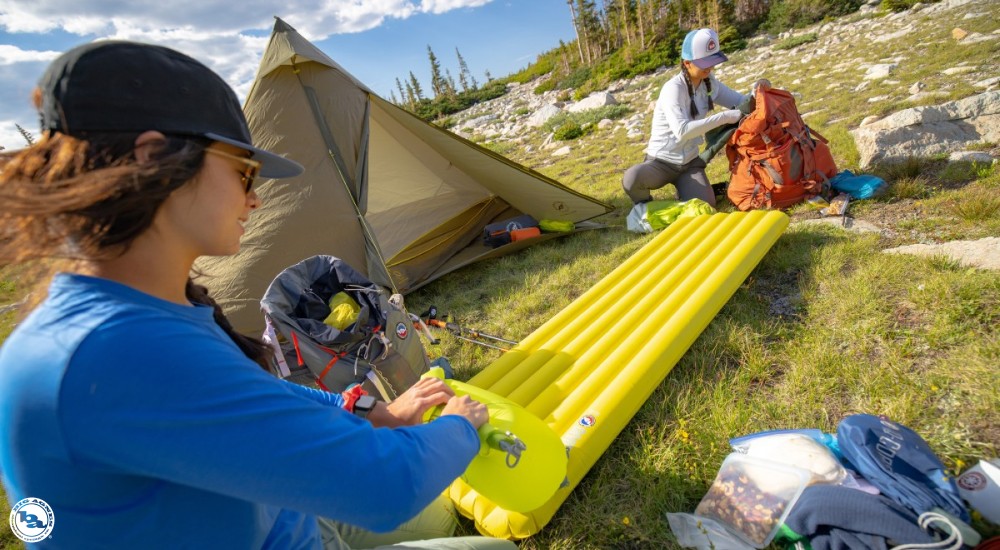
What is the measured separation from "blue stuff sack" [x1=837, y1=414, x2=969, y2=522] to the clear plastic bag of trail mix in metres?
0.21

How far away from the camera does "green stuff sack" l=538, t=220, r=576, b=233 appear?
5.22m

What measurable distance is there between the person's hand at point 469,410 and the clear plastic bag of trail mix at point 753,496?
1085 mm

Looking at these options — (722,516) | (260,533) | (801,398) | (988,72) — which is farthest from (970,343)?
(988,72)

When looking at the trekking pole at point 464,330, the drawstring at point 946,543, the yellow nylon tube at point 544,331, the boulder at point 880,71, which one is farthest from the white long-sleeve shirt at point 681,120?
the boulder at point 880,71

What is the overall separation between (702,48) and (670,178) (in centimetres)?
132

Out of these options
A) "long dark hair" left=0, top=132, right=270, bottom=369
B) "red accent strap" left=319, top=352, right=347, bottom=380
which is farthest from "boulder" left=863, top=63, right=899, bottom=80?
"long dark hair" left=0, top=132, right=270, bottom=369

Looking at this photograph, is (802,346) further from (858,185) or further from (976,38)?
(976,38)

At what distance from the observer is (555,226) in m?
5.27

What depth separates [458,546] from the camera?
5.30 ft

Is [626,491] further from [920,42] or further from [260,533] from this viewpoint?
[920,42]

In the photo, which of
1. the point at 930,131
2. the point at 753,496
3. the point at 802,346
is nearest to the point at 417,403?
the point at 753,496

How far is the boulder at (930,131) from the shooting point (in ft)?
15.0

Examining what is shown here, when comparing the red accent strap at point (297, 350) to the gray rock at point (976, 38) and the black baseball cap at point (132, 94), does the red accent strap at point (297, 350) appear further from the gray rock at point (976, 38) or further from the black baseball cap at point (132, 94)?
the gray rock at point (976, 38)

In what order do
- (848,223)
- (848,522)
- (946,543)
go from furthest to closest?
(848,223) < (848,522) < (946,543)
